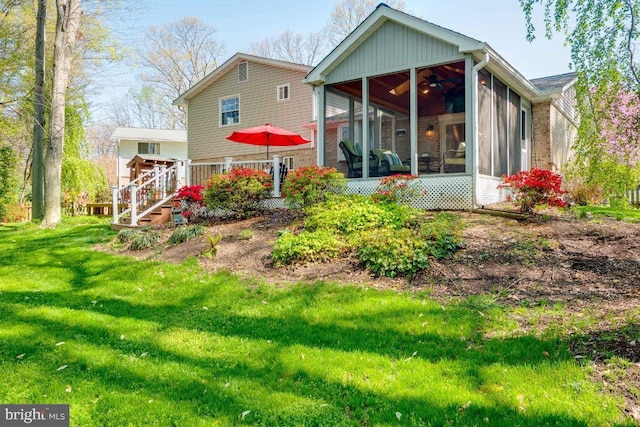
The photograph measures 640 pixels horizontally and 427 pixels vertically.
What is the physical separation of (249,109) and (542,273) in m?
13.4

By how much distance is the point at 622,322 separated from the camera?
331 centimetres

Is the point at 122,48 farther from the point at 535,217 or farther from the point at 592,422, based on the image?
the point at 592,422

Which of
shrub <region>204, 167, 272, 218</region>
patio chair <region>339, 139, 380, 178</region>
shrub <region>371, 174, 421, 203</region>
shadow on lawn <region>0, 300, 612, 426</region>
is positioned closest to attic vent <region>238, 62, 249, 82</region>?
patio chair <region>339, 139, 380, 178</region>

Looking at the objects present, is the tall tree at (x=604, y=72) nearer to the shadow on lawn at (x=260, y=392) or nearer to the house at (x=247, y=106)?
the shadow on lawn at (x=260, y=392)

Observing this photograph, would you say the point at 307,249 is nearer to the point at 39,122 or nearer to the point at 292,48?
the point at 39,122

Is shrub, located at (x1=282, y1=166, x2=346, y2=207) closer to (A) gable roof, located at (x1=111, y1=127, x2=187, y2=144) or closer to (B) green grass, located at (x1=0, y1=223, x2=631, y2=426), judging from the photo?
(B) green grass, located at (x1=0, y1=223, x2=631, y2=426)

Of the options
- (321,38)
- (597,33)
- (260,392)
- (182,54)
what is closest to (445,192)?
(597,33)

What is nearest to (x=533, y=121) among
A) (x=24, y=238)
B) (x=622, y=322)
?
(x=622, y=322)

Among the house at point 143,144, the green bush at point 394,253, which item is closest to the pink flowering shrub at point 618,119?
the green bush at point 394,253

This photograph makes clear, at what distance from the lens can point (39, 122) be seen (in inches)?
494

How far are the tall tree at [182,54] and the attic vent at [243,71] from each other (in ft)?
41.2

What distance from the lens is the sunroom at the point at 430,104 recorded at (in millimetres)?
8047

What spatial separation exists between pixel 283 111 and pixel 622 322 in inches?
527

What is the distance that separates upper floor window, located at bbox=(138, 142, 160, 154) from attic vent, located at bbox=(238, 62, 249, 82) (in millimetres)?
12522
